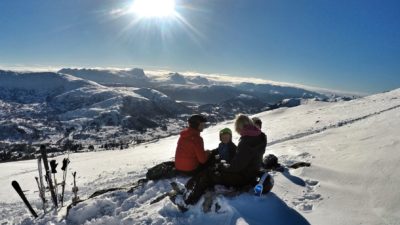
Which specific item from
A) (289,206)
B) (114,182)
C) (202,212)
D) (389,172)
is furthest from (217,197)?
(114,182)

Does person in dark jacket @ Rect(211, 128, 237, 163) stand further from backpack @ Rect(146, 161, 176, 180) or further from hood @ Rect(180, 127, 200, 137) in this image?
backpack @ Rect(146, 161, 176, 180)

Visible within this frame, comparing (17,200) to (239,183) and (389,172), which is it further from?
(389,172)

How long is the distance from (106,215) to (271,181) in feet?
17.4

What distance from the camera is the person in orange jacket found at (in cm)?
1170

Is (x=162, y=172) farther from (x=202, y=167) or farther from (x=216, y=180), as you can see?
(x=216, y=180)

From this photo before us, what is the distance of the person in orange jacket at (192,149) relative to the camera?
11703mm

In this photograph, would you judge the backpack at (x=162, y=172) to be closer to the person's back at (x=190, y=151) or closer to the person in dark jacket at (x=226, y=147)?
the person's back at (x=190, y=151)

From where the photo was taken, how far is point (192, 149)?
12117 millimetres

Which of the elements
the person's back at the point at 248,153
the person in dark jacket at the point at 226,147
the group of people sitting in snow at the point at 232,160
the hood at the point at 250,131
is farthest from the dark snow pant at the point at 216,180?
the person in dark jacket at the point at 226,147

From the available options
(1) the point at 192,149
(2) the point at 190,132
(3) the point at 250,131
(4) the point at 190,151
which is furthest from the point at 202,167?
(3) the point at 250,131

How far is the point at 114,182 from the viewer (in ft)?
83.0

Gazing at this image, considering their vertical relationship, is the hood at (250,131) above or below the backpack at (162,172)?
above

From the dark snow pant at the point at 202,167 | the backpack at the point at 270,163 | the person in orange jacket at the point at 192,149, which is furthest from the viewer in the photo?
the backpack at the point at 270,163

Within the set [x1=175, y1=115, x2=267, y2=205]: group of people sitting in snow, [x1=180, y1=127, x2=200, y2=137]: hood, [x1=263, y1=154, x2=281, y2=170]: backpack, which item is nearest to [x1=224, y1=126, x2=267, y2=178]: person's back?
[x1=175, y1=115, x2=267, y2=205]: group of people sitting in snow
